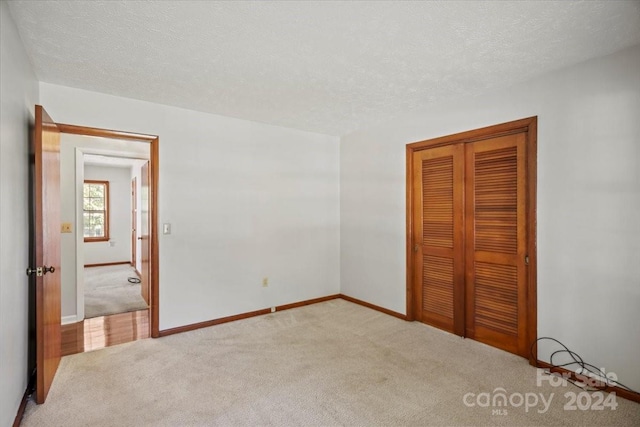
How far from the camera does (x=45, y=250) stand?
2.24 metres

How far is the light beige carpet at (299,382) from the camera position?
6.66 ft

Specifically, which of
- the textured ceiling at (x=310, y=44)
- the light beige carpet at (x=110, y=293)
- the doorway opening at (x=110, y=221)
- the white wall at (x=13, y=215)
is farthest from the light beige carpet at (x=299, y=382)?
the doorway opening at (x=110, y=221)

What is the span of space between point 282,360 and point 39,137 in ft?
7.96

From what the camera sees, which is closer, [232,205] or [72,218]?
[232,205]

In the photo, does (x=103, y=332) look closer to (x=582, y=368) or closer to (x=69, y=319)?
(x=69, y=319)

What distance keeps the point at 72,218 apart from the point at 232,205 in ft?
6.48

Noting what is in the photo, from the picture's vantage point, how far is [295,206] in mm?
4371

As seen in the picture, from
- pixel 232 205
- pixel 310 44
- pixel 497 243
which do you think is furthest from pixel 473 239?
pixel 232 205

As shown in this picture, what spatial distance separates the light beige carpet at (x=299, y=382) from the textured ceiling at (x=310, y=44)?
239 centimetres

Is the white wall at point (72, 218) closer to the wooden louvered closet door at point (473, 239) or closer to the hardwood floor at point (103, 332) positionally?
the hardwood floor at point (103, 332)

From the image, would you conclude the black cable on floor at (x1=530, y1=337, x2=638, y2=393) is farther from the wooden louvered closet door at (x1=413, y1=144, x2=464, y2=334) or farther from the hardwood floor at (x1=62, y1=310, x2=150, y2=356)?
the hardwood floor at (x1=62, y1=310, x2=150, y2=356)

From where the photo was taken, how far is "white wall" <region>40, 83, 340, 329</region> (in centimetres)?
335

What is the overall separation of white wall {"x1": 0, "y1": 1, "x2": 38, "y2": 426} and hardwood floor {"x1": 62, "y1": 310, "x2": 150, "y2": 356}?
0.95 m

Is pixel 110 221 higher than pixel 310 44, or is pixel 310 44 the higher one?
pixel 310 44
